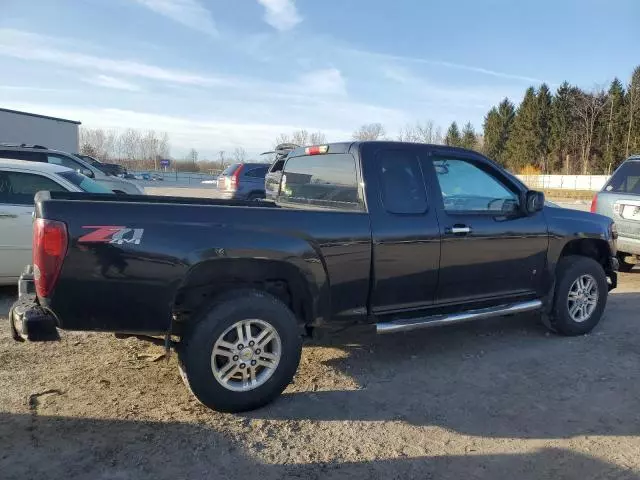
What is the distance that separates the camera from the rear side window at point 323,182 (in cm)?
424

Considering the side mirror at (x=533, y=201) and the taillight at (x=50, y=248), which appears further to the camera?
the side mirror at (x=533, y=201)

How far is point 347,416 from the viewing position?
3564 mm

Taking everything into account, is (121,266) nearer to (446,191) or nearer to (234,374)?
(234,374)

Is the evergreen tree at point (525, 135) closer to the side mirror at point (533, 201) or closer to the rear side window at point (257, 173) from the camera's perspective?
the rear side window at point (257, 173)

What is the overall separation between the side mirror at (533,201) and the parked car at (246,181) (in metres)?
10.8

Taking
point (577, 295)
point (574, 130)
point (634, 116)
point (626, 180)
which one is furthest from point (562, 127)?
point (577, 295)

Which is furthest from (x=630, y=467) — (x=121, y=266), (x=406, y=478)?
(x=121, y=266)

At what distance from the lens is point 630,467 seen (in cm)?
299

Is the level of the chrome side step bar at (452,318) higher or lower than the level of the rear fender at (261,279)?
lower

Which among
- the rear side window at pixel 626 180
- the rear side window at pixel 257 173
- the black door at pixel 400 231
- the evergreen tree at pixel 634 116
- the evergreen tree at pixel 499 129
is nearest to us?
the black door at pixel 400 231

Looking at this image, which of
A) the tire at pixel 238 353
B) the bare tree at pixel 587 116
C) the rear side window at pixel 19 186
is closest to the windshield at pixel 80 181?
the rear side window at pixel 19 186

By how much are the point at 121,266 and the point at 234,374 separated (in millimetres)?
1055

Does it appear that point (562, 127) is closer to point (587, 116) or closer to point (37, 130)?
point (587, 116)

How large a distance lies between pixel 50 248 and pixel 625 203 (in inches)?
311
